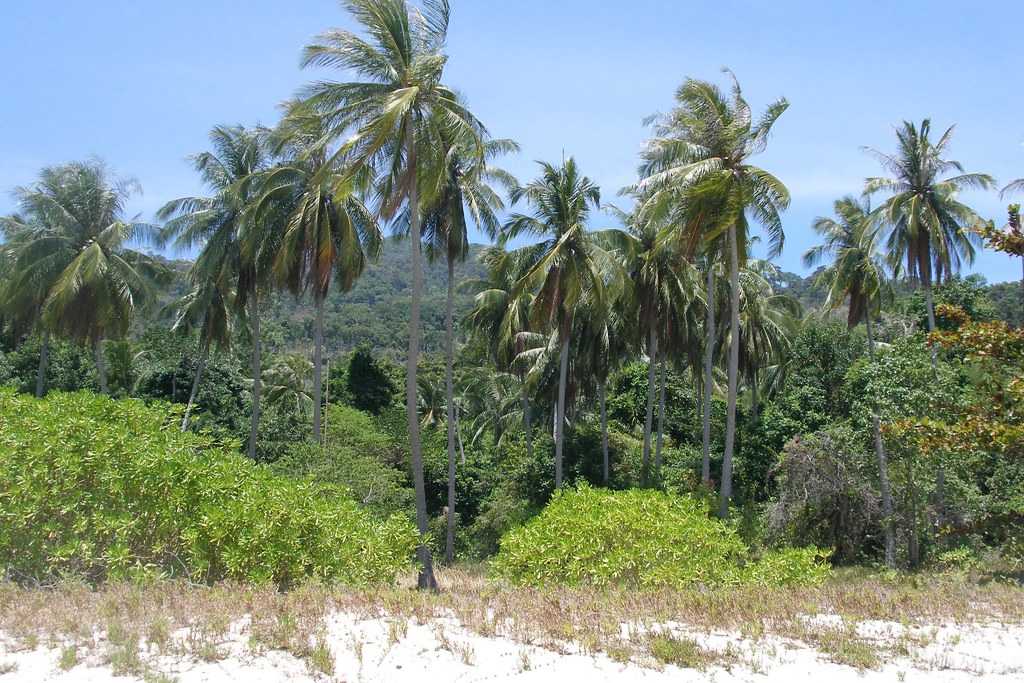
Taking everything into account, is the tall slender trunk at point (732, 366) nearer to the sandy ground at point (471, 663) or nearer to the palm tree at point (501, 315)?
the palm tree at point (501, 315)

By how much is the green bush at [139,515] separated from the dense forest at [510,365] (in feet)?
0.15

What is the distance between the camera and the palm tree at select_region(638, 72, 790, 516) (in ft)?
64.9

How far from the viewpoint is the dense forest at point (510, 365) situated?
1146 cm

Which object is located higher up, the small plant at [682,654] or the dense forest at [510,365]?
the dense forest at [510,365]

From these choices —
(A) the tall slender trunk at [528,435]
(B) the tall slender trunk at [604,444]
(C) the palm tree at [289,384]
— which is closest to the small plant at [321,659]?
(B) the tall slender trunk at [604,444]

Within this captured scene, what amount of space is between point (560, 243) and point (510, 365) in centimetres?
934

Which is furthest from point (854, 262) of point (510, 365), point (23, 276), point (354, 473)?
point (23, 276)

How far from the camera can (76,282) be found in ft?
85.7

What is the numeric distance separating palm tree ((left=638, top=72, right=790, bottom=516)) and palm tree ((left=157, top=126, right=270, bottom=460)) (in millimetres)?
12263

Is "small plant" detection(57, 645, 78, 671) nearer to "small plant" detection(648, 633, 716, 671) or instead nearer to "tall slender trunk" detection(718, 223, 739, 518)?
"small plant" detection(648, 633, 716, 671)

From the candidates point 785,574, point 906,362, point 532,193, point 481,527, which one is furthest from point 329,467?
point 906,362

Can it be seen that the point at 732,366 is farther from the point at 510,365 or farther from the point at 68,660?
the point at 68,660

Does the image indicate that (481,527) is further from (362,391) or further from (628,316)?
(362,391)

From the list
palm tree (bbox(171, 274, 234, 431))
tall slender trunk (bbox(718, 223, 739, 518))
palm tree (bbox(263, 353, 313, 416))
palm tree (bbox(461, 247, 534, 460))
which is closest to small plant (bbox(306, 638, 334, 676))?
tall slender trunk (bbox(718, 223, 739, 518))
